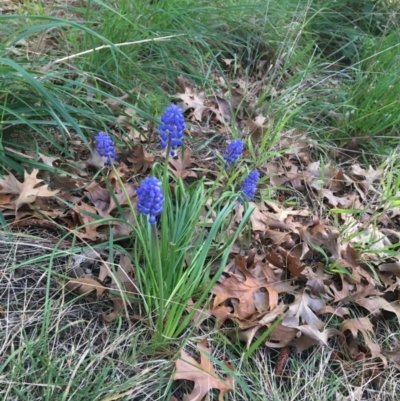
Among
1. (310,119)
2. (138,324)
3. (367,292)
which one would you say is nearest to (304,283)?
(367,292)

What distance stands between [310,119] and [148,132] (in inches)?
42.7

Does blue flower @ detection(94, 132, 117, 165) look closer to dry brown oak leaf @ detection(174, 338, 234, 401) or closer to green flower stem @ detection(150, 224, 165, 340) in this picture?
green flower stem @ detection(150, 224, 165, 340)

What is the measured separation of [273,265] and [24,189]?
1031 mm

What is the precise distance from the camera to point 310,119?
299 centimetres

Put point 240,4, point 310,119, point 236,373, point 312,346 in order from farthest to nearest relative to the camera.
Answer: point 240,4
point 310,119
point 312,346
point 236,373

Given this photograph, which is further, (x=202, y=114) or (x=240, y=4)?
(x=240, y=4)

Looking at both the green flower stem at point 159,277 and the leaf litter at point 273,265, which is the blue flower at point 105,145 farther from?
the green flower stem at point 159,277

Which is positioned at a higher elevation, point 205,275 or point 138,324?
point 205,275

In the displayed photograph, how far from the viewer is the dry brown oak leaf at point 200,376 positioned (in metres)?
1.52

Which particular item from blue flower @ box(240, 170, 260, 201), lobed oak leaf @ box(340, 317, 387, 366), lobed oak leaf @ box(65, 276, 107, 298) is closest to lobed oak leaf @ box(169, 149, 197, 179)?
blue flower @ box(240, 170, 260, 201)

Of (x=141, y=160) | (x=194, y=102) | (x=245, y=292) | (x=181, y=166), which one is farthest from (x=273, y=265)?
(x=194, y=102)

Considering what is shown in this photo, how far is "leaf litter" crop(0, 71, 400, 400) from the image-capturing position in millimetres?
1736

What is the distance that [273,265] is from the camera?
201 cm

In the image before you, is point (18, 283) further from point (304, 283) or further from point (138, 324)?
point (304, 283)
